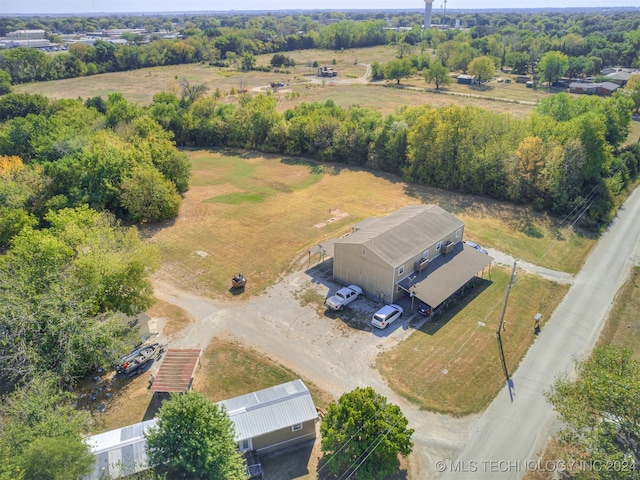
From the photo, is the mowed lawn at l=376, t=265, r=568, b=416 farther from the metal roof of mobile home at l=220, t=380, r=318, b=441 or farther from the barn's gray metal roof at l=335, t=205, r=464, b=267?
the metal roof of mobile home at l=220, t=380, r=318, b=441

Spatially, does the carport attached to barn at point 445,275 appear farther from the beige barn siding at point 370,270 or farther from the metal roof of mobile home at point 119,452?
the metal roof of mobile home at point 119,452

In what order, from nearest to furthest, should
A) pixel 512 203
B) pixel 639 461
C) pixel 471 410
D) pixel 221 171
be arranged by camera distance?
pixel 639 461 < pixel 471 410 < pixel 512 203 < pixel 221 171

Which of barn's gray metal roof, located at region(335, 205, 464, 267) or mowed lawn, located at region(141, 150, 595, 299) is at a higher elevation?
barn's gray metal roof, located at region(335, 205, 464, 267)

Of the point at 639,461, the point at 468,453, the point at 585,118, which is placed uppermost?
the point at 585,118

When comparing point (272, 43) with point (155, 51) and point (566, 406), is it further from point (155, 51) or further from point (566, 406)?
point (566, 406)

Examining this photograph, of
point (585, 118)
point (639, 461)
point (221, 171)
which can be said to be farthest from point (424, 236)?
point (221, 171)

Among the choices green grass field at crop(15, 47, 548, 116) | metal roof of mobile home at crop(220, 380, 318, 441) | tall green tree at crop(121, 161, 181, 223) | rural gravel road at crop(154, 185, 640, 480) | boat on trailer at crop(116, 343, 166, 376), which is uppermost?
green grass field at crop(15, 47, 548, 116)

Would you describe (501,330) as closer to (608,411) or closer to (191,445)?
(608,411)

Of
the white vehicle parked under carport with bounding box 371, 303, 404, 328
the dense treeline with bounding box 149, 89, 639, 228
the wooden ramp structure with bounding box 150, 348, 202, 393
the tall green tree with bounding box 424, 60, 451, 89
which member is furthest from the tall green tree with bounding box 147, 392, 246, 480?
the tall green tree with bounding box 424, 60, 451, 89
